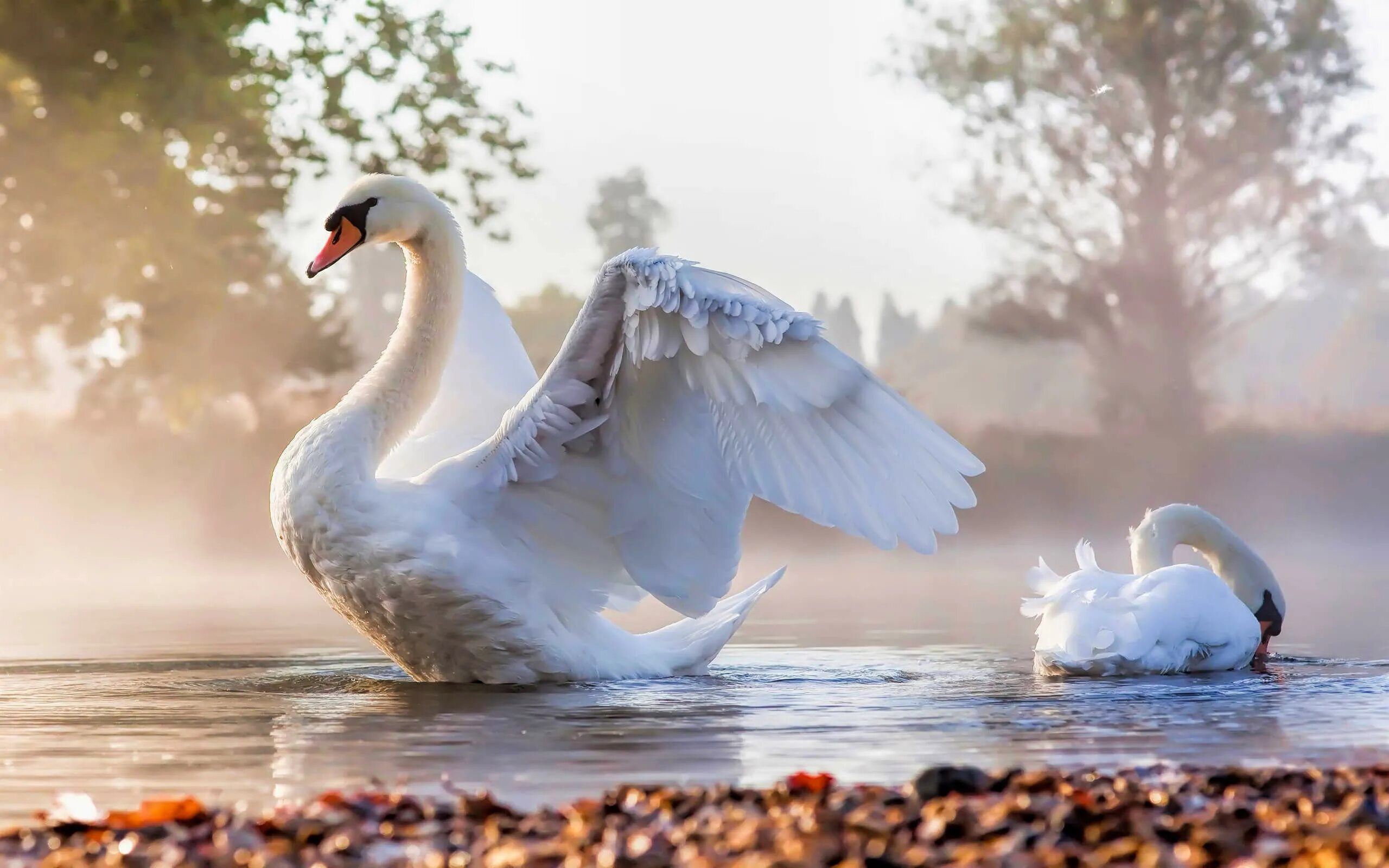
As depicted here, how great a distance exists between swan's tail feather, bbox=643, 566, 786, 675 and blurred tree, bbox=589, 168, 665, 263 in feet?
99.1

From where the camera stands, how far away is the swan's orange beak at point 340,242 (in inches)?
254

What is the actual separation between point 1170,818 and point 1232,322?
2284 centimetres

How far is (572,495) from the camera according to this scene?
20.5ft

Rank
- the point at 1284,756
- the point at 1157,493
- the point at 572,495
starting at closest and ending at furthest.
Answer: the point at 1284,756 < the point at 572,495 < the point at 1157,493

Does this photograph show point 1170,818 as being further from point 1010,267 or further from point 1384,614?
point 1010,267

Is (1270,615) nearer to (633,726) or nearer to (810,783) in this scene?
(633,726)

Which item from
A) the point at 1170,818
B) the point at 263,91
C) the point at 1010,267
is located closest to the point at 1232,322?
the point at 1010,267

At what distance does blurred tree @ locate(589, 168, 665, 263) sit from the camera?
37.0 m

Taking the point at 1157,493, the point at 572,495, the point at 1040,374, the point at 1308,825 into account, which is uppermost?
the point at 1040,374

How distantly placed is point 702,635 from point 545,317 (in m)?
26.1

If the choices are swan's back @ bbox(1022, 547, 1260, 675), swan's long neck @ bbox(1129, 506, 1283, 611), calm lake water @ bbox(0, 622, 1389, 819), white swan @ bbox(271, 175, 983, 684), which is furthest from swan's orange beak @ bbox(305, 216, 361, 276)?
swan's long neck @ bbox(1129, 506, 1283, 611)

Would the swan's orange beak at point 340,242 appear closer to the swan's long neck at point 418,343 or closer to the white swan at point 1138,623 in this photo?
the swan's long neck at point 418,343

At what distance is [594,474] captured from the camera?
6133 millimetres

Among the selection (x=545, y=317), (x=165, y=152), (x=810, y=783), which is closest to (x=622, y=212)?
(x=545, y=317)
